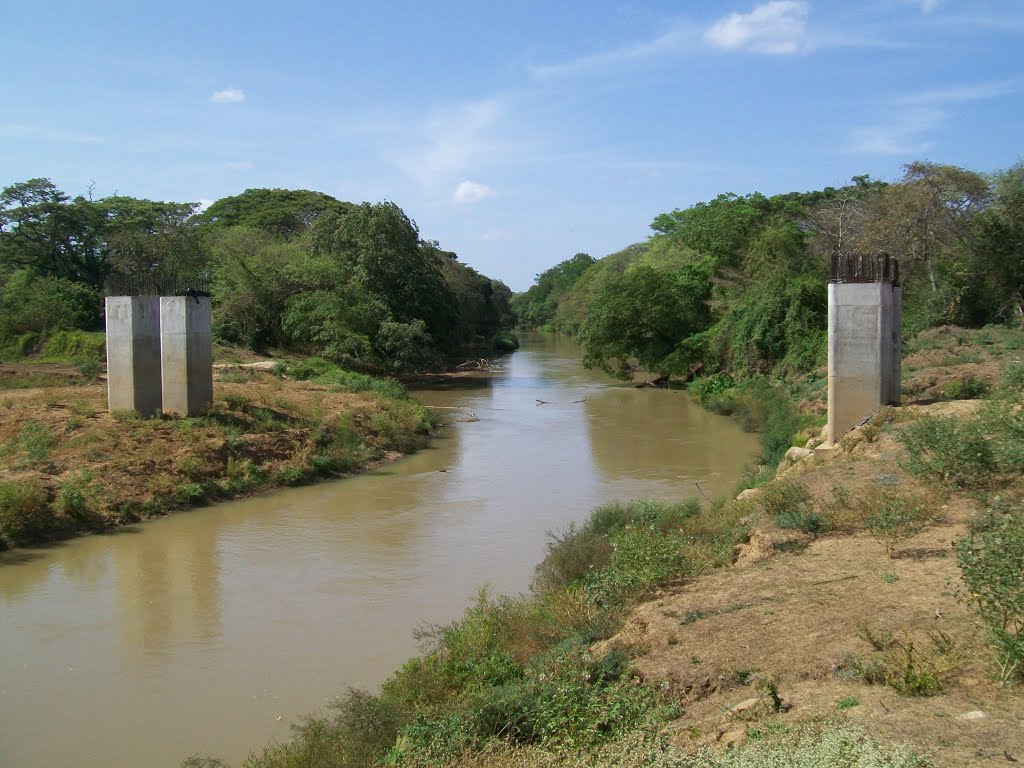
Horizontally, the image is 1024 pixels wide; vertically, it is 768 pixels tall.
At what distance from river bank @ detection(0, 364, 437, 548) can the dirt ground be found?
1041 centimetres

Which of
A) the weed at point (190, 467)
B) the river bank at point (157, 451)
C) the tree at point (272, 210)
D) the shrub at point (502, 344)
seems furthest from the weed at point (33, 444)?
the shrub at point (502, 344)

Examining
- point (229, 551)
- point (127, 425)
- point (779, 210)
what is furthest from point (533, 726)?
point (779, 210)

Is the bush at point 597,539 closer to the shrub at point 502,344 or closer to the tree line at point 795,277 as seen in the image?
the tree line at point 795,277

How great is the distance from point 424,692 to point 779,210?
43968 mm

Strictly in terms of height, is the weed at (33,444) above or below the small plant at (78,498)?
Result: above

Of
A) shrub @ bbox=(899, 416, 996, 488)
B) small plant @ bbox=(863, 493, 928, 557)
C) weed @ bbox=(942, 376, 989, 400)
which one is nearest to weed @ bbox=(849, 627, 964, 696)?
small plant @ bbox=(863, 493, 928, 557)

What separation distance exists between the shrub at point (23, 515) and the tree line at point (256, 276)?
63.1 ft

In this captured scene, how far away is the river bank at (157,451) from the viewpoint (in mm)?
14016

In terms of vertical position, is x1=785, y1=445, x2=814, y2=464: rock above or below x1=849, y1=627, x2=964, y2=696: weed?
above

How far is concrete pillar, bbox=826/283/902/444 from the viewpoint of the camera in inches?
559

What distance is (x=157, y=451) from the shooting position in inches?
639

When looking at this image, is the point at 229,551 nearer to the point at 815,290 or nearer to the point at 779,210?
the point at 815,290

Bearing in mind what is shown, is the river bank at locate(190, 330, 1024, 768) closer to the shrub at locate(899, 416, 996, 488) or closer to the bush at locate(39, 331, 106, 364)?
the shrub at locate(899, 416, 996, 488)

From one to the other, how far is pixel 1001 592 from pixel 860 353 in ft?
31.6
